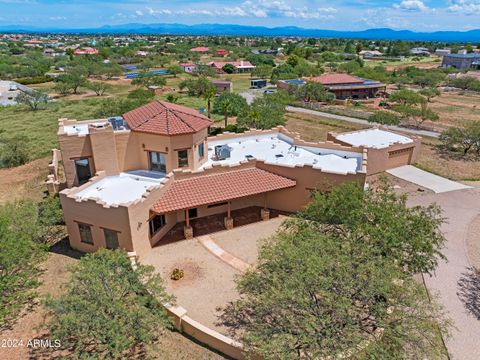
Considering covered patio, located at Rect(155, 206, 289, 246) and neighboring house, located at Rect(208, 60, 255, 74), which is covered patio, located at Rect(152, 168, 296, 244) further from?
neighboring house, located at Rect(208, 60, 255, 74)

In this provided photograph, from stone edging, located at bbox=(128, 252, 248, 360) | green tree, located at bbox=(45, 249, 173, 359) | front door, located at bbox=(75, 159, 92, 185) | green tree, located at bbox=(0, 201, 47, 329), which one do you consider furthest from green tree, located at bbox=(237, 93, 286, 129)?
green tree, located at bbox=(45, 249, 173, 359)

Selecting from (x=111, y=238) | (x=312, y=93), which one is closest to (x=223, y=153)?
(x=111, y=238)

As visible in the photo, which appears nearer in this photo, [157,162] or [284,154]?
[157,162]

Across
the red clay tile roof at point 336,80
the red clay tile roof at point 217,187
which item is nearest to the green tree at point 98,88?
the red clay tile roof at point 336,80

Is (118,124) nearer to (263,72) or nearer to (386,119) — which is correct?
(386,119)

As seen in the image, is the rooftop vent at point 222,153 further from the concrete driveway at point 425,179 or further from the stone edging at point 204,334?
the concrete driveway at point 425,179

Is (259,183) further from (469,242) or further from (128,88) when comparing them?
(128,88)

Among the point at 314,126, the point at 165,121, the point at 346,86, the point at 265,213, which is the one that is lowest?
the point at 314,126
